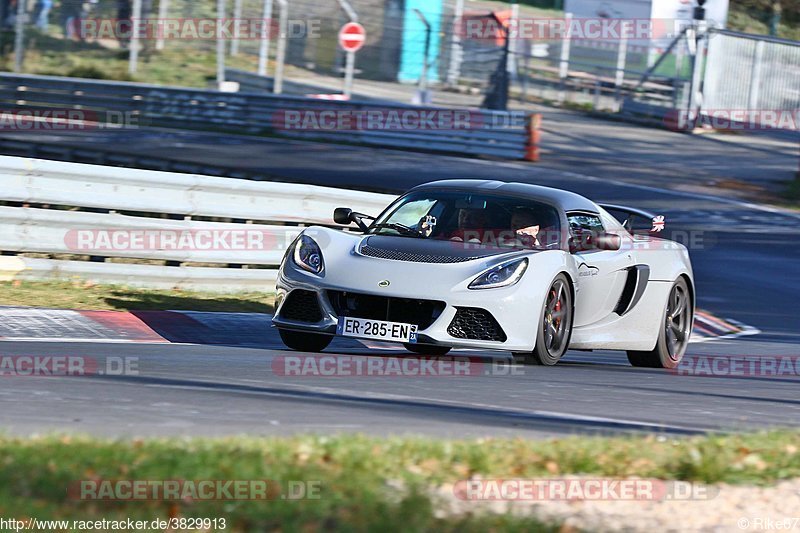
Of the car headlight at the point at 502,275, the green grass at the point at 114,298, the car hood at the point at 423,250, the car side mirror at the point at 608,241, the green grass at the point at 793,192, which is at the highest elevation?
the car side mirror at the point at 608,241

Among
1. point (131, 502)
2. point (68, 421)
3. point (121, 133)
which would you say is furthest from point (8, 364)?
point (121, 133)

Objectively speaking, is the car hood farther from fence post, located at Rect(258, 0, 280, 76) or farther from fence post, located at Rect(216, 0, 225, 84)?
fence post, located at Rect(216, 0, 225, 84)

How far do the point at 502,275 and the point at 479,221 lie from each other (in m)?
0.95

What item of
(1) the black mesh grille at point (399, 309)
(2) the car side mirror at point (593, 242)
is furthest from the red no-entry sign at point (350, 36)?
(1) the black mesh grille at point (399, 309)

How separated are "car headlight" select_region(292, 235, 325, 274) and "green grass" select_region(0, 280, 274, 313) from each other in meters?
2.12

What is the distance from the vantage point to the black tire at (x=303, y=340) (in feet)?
29.9

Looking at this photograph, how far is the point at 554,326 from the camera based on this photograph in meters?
8.80

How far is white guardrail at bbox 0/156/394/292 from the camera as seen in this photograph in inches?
431

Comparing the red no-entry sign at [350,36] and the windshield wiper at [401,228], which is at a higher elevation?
the red no-entry sign at [350,36]

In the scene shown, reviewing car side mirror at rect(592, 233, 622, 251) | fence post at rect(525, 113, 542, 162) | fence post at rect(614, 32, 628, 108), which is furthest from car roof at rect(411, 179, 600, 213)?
fence post at rect(614, 32, 628, 108)

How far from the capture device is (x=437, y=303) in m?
8.23

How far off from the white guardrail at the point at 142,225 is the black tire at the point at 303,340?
270 cm

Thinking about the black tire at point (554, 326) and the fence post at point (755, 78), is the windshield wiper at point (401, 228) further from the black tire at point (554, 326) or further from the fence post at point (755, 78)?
the fence post at point (755, 78)

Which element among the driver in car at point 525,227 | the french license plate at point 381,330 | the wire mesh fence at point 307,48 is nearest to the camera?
the french license plate at point 381,330
